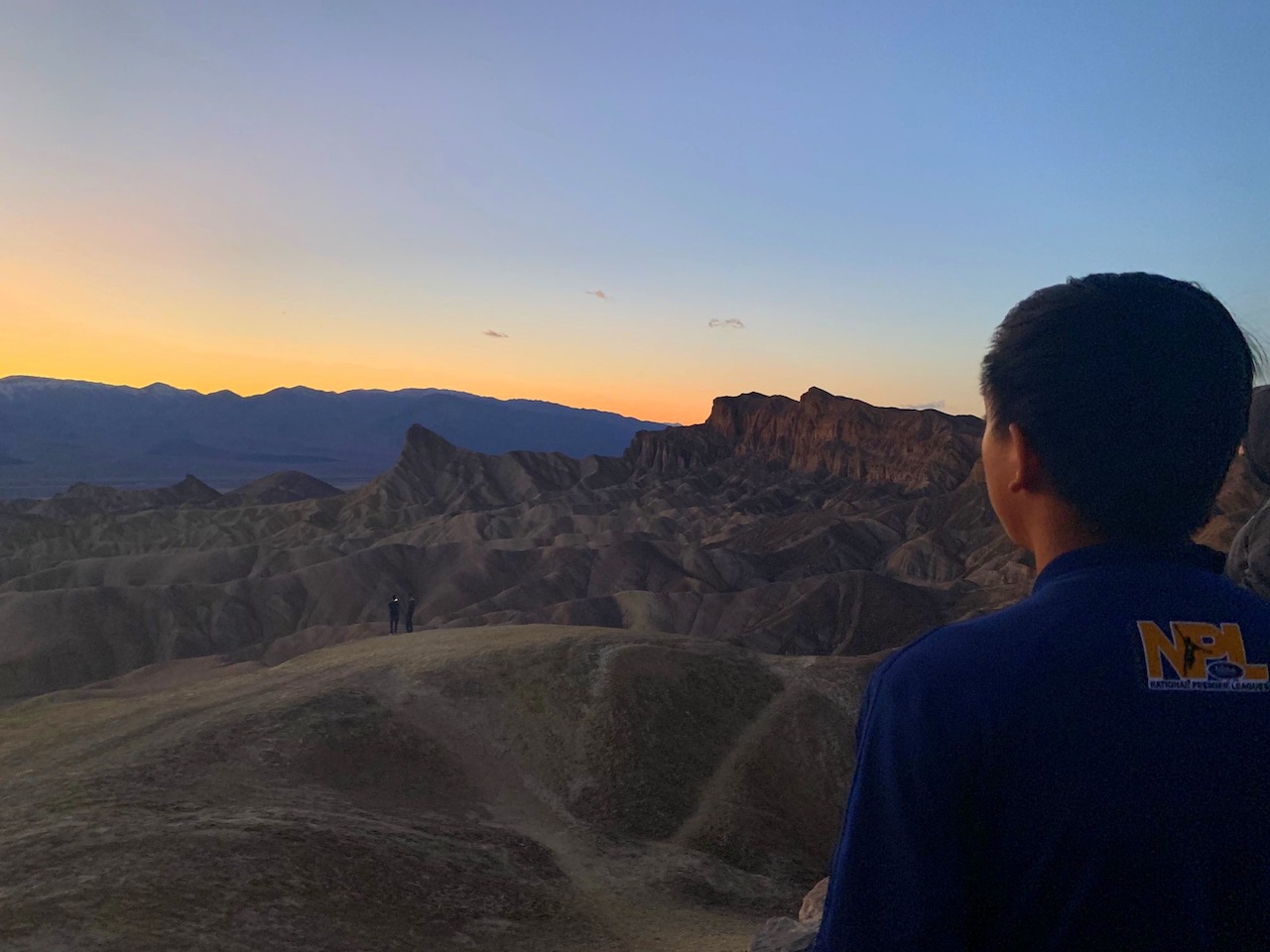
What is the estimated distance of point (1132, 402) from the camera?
2.11 metres

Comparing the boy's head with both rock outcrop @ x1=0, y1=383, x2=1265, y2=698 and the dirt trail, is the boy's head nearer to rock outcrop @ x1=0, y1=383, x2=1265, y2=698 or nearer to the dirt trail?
the dirt trail

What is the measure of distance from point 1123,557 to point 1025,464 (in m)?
Answer: 0.32

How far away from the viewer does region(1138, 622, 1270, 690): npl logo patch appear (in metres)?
1.79

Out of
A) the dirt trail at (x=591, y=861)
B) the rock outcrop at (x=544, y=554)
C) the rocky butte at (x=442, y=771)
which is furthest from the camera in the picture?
the rock outcrop at (x=544, y=554)

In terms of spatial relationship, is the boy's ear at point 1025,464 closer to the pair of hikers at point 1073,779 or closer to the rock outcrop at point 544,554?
the pair of hikers at point 1073,779

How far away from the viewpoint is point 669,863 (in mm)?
17969

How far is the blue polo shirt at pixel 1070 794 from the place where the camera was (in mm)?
1740

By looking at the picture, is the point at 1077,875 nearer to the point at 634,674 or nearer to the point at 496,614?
the point at 634,674

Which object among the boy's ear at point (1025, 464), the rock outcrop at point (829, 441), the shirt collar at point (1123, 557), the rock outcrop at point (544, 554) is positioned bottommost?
the rock outcrop at point (544, 554)

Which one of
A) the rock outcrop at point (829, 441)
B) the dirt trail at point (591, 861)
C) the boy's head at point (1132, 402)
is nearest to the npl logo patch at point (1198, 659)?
the boy's head at point (1132, 402)

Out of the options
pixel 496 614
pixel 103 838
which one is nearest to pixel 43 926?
pixel 103 838

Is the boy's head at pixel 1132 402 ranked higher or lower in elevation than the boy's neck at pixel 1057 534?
higher

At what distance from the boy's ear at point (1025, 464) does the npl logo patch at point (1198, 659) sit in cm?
48

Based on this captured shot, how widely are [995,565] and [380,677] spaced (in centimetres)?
5952
